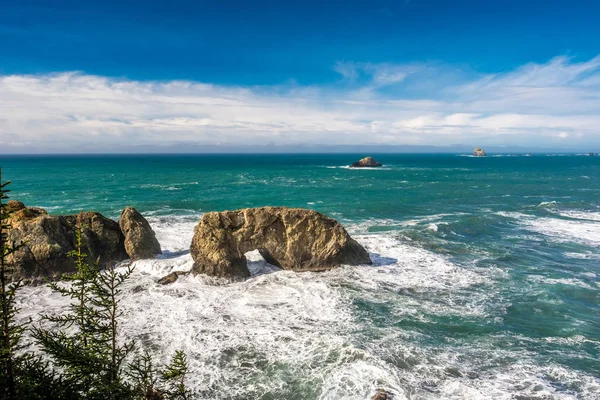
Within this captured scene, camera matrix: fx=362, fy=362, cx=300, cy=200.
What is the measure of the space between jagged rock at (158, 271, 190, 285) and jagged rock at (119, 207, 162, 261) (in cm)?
411

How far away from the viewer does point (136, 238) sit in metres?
27.4

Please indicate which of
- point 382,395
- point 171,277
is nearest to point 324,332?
point 382,395

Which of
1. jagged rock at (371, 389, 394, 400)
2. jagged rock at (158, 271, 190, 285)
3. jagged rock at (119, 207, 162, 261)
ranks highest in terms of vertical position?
jagged rock at (119, 207, 162, 261)

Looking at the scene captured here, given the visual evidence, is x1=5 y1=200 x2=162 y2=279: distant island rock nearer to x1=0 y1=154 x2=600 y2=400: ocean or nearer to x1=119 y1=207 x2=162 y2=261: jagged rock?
x1=119 y1=207 x2=162 y2=261: jagged rock

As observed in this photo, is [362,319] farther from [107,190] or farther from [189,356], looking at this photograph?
[107,190]

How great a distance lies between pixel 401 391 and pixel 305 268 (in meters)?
13.3

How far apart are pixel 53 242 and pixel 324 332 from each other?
63.8 ft

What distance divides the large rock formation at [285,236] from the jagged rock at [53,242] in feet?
22.1

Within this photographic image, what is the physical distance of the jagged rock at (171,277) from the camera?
23.7 meters

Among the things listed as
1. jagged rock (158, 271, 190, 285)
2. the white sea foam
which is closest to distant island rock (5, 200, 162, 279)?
the white sea foam

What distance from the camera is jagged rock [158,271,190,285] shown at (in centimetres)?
2370

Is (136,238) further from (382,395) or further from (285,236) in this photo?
(382,395)

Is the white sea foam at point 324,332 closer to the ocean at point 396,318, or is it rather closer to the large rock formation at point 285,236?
the ocean at point 396,318

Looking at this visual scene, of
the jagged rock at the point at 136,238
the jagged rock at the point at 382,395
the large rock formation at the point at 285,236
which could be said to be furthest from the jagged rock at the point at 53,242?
the jagged rock at the point at 382,395
